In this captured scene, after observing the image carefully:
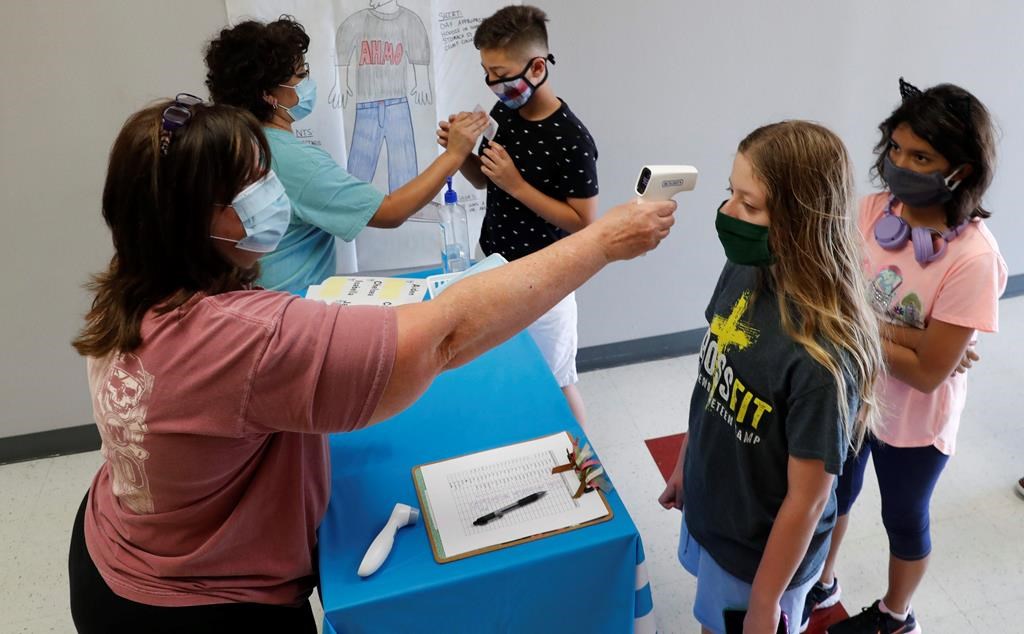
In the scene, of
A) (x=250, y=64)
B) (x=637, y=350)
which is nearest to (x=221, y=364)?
(x=250, y=64)

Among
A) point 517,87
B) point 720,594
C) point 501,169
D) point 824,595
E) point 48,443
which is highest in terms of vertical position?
point 517,87

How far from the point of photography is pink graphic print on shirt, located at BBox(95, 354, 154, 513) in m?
1.06

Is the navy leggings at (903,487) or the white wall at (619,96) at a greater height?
the white wall at (619,96)

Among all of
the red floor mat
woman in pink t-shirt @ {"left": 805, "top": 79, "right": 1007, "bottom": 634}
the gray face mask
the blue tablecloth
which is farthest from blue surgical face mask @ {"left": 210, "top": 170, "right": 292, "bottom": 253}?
the red floor mat

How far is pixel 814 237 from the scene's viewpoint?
123 cm

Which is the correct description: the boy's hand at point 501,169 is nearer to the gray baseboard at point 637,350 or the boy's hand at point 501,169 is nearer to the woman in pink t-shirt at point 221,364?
the woman in pink t-shirt at point 221,364

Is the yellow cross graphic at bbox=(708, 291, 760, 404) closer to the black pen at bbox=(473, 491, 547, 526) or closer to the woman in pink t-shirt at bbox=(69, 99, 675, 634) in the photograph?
the woman in pink t-shirt at bbox=(69, 99, 675, 634)

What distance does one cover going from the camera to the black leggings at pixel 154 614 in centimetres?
118

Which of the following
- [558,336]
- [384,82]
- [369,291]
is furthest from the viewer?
[384,82]

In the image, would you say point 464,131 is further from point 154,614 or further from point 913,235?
point 154,614

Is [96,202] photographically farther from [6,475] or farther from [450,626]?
[450,626]

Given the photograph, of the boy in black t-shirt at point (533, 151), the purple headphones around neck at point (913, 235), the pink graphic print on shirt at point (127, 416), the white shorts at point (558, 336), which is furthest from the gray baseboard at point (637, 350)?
the pink graphic print on shirt at point (127, 416)

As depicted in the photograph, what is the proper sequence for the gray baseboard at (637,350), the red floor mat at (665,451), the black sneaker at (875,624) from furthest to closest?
the gray baseboard at (637,350) → the red floor mat at (665,451) → the black sneaker at (875,624)

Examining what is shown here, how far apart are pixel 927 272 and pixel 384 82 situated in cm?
187
